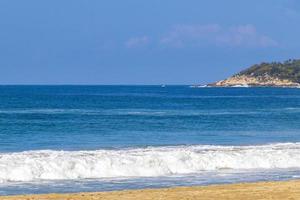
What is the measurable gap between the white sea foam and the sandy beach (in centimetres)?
638

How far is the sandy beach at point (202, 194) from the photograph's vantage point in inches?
920

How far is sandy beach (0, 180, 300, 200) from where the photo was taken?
76.6 ft

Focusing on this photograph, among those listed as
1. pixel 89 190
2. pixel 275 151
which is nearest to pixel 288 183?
pixel 89 190

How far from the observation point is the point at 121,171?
32.3 metres

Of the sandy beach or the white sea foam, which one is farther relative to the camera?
the white sea foam

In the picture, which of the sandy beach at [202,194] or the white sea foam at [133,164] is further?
the white sea foam at [133,164]

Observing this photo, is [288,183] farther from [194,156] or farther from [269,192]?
[194,156]

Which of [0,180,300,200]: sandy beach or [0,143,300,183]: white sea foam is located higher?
[0,143,300,183]: white sea foam

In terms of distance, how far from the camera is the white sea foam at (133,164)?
100ft

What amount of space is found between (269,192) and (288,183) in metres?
2.40

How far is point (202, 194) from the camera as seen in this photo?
24047 millimetres

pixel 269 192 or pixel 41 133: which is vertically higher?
pixel 41 133

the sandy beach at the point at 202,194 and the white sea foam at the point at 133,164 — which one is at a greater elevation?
the white sea foam at the point at 133,164

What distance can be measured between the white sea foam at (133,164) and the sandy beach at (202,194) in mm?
6378
